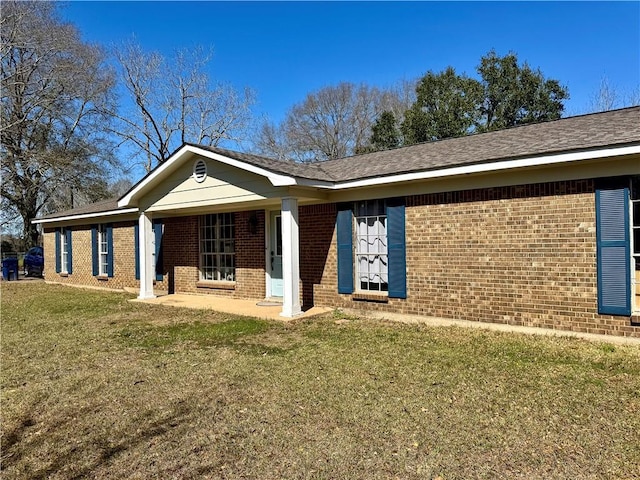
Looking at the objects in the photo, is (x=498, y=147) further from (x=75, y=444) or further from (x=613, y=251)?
(x=75, y=444)

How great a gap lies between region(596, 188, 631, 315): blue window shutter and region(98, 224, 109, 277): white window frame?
14219mm

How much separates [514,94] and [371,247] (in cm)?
2146

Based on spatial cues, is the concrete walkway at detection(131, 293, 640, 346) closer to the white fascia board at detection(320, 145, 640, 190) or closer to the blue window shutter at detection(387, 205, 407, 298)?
the blue window shutter at detection(387, 205, 407, 298)

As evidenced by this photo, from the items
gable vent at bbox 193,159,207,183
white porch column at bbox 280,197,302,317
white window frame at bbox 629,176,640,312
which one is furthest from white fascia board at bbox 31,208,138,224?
white window frame at bbox 629,176,640,312

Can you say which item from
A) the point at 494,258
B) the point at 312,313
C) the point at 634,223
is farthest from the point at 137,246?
the point at 634,223

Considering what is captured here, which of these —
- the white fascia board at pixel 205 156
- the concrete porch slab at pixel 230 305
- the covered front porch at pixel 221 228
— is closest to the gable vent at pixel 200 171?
the covered front porch at pixel 221 228

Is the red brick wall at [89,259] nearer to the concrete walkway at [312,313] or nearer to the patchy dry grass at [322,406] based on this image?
the concrete walkway at [312,313]

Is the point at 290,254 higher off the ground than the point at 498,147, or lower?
lower

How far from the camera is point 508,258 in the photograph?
264 inches

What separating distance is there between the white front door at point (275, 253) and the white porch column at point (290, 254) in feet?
6.66

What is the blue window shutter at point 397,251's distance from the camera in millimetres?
7797

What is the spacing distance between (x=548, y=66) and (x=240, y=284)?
2423 cm

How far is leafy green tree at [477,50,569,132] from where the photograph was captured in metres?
24.9

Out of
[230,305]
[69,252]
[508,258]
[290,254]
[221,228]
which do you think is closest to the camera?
[508,258]
